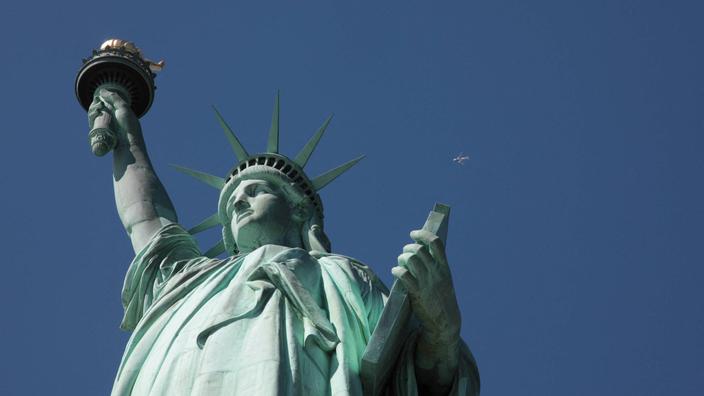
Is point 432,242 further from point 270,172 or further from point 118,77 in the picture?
point 118,77

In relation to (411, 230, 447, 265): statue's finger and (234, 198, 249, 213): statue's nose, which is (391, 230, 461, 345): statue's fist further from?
(234, 198, 249, 213): statue's nose

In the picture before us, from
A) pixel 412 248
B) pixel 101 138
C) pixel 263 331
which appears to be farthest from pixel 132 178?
pixel 412 248

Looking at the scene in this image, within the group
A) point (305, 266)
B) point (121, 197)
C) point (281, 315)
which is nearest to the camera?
point (281, 315)

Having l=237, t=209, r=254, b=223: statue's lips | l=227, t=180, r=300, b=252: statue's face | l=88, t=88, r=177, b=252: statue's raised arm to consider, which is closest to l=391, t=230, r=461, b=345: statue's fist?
l=227, t=180, r=300, b=252: statue's face

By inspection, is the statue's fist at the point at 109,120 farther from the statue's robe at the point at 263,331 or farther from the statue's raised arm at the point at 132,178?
the statue's robe at the point at 263,331

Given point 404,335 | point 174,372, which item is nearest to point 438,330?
point 404,335

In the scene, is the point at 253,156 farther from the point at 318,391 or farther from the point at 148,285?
the point at 318,391
